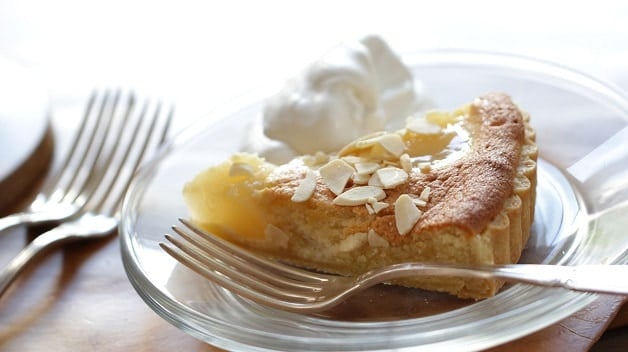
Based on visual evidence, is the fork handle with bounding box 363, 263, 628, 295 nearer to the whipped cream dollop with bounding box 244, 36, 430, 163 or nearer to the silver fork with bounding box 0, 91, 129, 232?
the whipped cream dollop with bounding box 244, 36, 430, 163

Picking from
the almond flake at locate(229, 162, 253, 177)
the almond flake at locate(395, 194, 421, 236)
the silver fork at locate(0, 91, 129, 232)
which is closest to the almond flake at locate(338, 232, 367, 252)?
the almond flake at locate(395, 194, 421, 236)

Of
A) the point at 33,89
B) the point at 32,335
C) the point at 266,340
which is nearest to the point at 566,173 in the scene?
the point at 266,340

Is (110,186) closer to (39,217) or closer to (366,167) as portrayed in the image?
(39,217)

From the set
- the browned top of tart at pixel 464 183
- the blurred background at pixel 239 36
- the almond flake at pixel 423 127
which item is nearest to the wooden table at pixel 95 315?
the browned top of tart at pixel 464 183

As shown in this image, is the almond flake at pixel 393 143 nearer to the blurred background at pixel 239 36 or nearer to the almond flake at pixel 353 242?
the almond flake at pixel 353 242

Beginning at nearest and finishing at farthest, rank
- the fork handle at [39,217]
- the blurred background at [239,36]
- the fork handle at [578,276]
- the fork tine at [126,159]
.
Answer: the fork handle at [578,276] < the fork handle at [39,217] < the fork tine at [126,159] < the blurred background at [239,36]

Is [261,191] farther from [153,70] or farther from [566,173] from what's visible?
[153,70]

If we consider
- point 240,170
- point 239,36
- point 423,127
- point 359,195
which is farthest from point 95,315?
point 239,36
